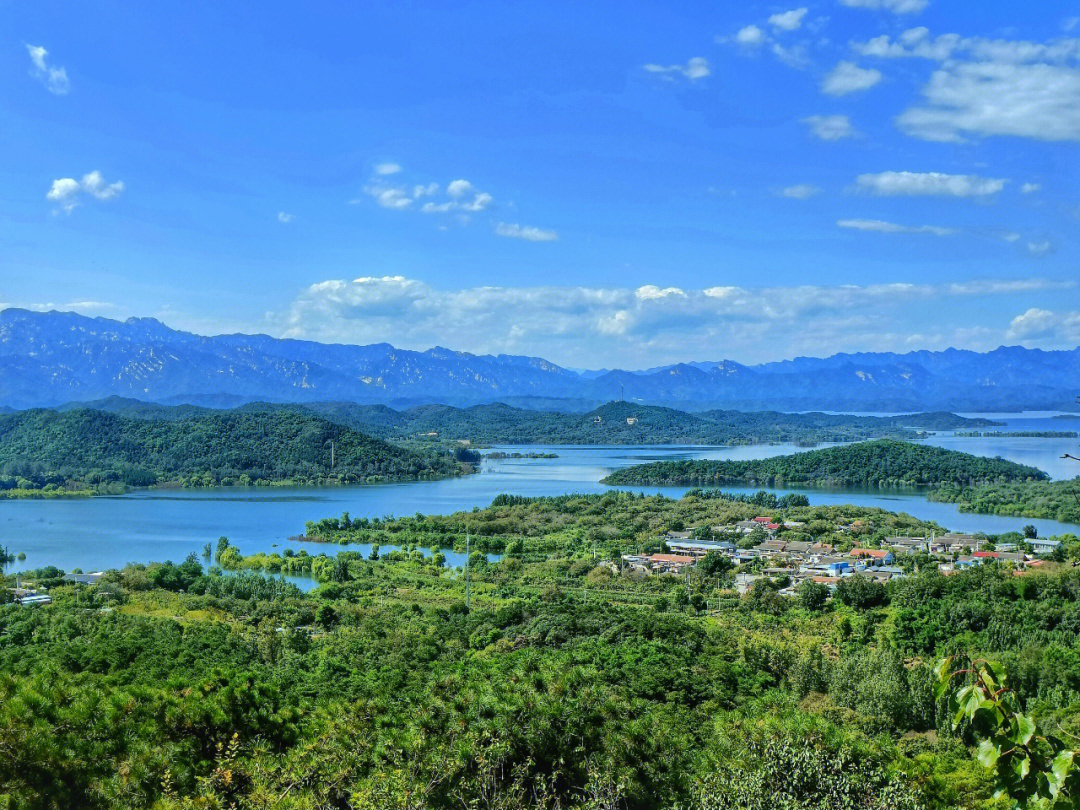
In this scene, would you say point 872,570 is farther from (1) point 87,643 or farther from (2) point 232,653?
(1) point 87,643

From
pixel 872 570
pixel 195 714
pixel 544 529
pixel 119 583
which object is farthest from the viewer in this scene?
pixel 544 529

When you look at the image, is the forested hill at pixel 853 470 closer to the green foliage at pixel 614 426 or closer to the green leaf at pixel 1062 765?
the green foliage at pixel 614 426

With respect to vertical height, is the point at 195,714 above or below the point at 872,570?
above

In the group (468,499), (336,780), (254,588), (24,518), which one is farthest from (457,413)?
(336,780)

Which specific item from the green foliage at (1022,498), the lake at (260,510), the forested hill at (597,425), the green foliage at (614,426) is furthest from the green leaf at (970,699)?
the green foliage at (614,426)

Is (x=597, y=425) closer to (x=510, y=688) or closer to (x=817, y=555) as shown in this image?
(x=817, y=555)

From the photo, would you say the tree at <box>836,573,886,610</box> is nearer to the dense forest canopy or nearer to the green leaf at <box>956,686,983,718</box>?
the dense forest canopy

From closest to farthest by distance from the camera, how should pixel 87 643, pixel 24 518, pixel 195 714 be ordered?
pixel 195 714 → pixel 87 643 → pixel 24 518
